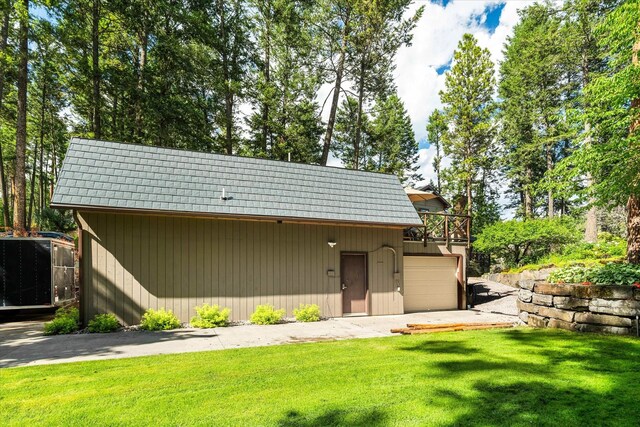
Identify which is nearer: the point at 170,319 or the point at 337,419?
the point at 337,419

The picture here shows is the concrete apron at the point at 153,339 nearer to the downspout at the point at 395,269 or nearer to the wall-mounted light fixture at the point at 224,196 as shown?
the downspout at the point at 395,269

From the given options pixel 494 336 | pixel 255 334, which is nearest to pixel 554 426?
pixel 494 336

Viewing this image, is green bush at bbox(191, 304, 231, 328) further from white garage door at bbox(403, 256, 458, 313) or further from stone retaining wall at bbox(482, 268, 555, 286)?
stone retaining wall at bbox(482, 268, 555, 286)

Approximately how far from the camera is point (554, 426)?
8.98 ft

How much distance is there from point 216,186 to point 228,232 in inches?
53.2

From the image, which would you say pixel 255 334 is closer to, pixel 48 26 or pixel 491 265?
pixel 48 26

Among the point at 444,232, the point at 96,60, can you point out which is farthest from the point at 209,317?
the point at 96,60

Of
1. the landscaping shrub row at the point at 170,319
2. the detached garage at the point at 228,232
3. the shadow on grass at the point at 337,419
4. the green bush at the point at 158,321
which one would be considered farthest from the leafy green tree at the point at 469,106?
the shadow on grass at the point at 337,419

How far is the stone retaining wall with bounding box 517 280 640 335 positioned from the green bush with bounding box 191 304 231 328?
7237 mm

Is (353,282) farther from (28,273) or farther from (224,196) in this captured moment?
(28,273)

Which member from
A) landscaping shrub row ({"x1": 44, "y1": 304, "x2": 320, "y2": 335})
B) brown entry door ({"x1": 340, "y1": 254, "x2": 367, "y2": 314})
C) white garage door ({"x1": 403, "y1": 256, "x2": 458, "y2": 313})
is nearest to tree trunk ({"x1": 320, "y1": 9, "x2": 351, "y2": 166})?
white garage door ({"x1": 403, "y1": 256, "x2": 458, "y2": 313})

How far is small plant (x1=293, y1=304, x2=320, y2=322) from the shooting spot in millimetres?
9398

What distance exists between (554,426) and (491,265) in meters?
23.3

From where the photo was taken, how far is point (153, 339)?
22.9 feet
